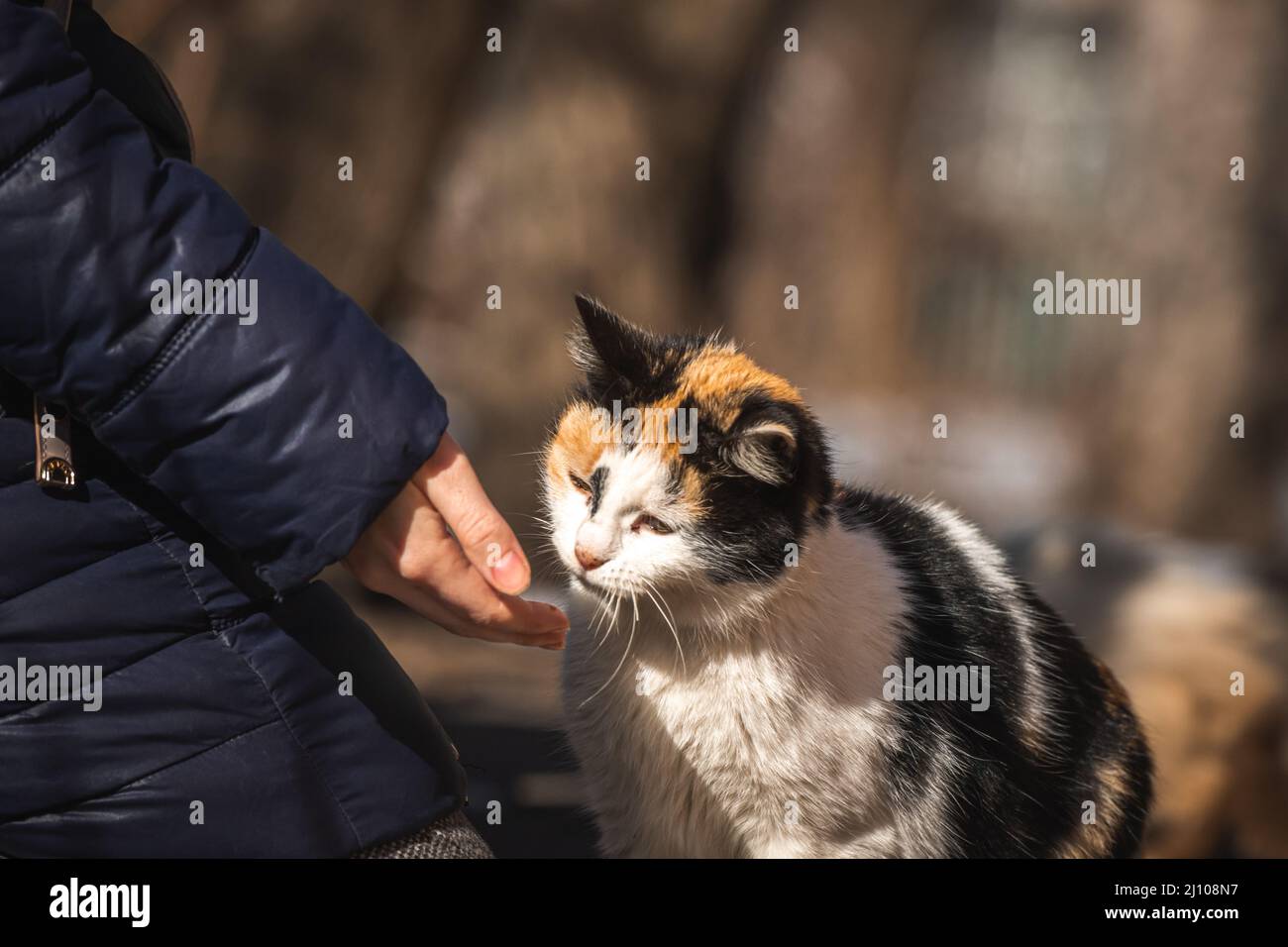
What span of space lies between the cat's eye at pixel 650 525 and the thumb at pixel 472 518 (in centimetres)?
50

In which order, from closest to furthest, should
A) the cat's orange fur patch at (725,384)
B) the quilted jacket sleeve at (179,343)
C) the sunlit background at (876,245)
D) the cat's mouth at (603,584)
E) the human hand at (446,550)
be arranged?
the quilted jacket sleeve at (179,343)
the human hand at (446,550)
the cat's mouth at (603,584)
the cat's orange fur patch at (725,384)
the sunlit background at (876,245)

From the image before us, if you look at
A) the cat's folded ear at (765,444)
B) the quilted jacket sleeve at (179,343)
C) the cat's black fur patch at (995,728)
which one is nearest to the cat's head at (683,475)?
the cat's folded ear at (765,444)

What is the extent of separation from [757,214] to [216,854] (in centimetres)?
787

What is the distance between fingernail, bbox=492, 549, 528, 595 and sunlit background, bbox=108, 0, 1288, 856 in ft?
1.12

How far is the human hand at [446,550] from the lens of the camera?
1.49m

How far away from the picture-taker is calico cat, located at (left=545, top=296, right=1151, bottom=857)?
201cm

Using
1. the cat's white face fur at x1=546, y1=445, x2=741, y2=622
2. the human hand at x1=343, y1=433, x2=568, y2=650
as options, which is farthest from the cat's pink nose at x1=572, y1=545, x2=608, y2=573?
the human hand at x1=343, y1=433, x2=568, y2=650

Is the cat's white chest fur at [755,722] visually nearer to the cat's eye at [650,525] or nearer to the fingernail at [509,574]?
the cat's eye at [650,525]

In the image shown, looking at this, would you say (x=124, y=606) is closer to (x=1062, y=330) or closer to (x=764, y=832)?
(x=764, y=832)

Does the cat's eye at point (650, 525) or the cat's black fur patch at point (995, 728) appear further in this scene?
the cat's black fur patch at point (995, 728)

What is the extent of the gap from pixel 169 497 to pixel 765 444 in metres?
0.88

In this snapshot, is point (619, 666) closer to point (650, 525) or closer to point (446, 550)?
point (650, 525)

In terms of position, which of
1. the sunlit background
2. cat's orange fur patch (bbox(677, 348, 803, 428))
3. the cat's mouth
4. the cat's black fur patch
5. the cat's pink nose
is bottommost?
the cat's black fur patch

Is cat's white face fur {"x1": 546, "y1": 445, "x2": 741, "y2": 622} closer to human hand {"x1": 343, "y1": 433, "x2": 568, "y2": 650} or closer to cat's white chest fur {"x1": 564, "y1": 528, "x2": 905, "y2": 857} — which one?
cat's white chest fur {"x1": 564, "y1": 528, "x2": 905, "y2": 857}
